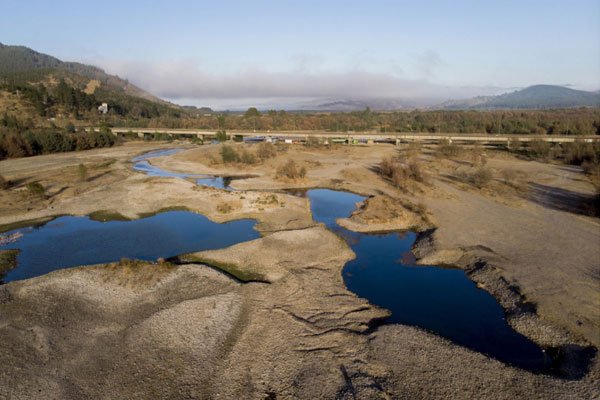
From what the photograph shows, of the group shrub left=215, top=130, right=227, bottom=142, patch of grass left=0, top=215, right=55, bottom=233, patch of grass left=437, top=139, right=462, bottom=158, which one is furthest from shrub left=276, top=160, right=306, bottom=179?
shrub left=215, top=130, right=227, bottom=142

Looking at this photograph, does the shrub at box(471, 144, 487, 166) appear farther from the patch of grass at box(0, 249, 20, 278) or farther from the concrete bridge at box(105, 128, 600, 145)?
the patch of grass at box(0, 249, 20, 278)

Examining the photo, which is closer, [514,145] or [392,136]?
[514,145]

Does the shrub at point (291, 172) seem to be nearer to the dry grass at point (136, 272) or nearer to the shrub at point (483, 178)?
the shrub at point (483, 178)

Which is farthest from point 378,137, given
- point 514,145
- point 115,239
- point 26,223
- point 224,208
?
point 26,223

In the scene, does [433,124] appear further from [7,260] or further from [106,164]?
[7,260]

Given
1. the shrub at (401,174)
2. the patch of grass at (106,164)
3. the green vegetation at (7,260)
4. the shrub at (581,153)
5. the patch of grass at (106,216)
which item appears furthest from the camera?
the patch of grass at (106,164)

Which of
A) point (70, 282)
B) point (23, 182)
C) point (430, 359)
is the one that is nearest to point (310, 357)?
point (430, 359)

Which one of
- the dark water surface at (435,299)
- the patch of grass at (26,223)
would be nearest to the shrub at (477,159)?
the dark water surface at (435,299)
